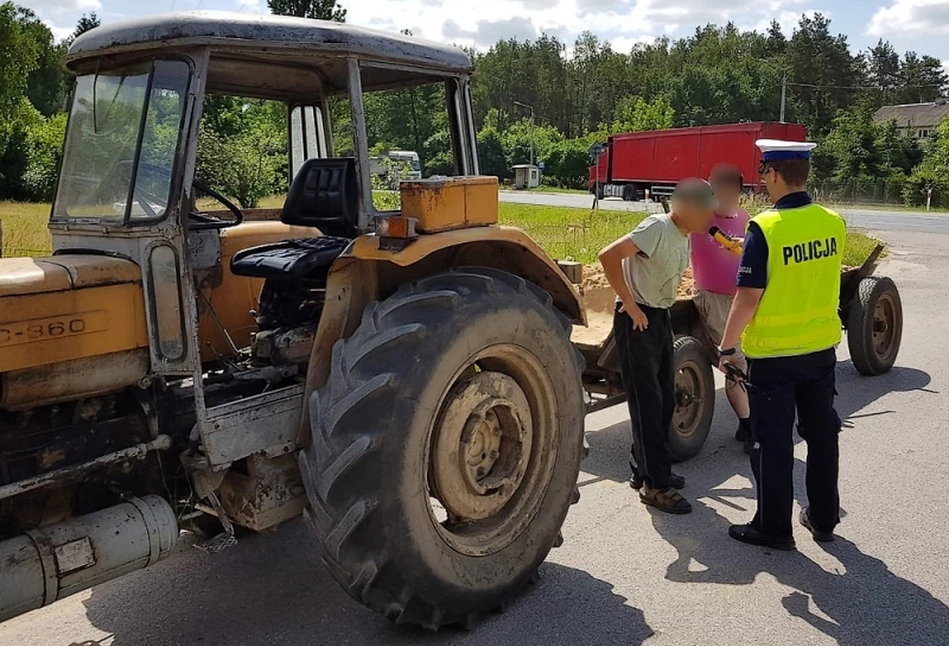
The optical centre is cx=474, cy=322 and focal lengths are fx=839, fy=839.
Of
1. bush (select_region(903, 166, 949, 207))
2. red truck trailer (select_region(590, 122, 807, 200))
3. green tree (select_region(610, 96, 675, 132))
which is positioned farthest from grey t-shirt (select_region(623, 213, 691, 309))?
green tree (select_region(610, 96, 675, 132))

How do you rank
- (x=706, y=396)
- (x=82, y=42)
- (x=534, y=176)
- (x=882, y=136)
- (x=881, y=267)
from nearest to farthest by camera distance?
(x=82, y=42)
(x=706, y=396)
(x=881, y=267)
(x=882, y=136)
(x=534, y=176)

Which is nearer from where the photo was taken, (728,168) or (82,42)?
(82,42)

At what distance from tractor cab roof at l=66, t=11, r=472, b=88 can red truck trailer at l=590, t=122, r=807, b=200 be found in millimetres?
23301

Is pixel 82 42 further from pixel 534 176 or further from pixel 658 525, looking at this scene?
pixel 534 176

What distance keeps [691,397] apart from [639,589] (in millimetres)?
2115

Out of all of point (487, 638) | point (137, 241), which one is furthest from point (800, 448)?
point (137, 241)

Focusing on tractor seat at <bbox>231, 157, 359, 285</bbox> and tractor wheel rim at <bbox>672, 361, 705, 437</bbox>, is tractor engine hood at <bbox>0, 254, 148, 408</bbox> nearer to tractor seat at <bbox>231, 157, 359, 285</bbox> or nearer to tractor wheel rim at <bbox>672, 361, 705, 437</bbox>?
tractor seat at <bbox>231, 157, 359, 285</bbox>

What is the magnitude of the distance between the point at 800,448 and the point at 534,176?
1815 inches

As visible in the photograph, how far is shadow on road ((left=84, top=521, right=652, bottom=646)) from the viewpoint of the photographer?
3486 millimetres

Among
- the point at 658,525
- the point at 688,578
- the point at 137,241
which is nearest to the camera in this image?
the point at 137,241

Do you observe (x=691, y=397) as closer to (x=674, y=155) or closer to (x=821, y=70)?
(x=674, y=155)

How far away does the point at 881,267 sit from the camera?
15273 mm

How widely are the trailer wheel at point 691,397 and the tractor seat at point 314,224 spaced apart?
2642 mm

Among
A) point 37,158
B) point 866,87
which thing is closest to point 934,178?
point 37,158
